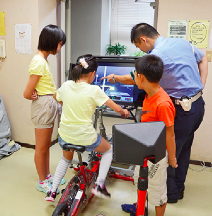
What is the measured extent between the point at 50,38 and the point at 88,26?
3.35 metres

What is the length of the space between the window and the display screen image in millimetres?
3429


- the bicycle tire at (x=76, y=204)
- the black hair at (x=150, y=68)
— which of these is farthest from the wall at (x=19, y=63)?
the black hair at (x=150, y=68)

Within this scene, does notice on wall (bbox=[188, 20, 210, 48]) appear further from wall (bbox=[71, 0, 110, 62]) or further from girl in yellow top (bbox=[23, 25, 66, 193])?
wall (bbox=[71, 0, 110, 62])

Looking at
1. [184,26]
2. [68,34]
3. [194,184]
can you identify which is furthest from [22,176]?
[184,26]

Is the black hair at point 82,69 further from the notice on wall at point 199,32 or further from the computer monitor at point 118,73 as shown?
the notice on wall at point 199,32

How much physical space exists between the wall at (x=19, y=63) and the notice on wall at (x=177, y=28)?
1473 mm

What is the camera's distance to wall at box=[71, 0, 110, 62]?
16.1 feet

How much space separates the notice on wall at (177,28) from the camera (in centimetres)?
252

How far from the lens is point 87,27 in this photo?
5.00 meters

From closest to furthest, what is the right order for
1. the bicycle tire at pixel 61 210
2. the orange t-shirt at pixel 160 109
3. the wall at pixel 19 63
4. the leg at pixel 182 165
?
the orange t-shirt at pixel 160 109, the bicycle tire at pixel 61 210, the leg at pixel 182 165, the wall at pixel 19 63

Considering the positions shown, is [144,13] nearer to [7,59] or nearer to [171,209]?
[7,59]

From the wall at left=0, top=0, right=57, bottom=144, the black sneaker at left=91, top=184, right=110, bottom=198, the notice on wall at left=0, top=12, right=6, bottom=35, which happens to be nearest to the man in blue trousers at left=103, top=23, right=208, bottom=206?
the black sneaker at left=91, top=184, right=110, bottom=198

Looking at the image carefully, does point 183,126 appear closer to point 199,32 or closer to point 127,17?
point 199,32

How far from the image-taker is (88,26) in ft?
16.4
